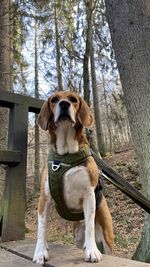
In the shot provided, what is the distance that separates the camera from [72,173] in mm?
2367

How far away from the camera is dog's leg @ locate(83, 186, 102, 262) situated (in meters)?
2.21

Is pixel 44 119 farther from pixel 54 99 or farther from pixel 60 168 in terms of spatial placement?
pixel 60 168

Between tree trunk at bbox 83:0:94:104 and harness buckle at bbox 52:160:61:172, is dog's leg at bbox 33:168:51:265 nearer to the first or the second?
harness buckle at bbox 52:160:61:172

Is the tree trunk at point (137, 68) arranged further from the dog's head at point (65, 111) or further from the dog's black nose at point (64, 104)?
the dog's black nose at point (64, 104)

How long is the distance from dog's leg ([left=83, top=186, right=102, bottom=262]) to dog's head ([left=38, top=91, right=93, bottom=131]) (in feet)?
1.56

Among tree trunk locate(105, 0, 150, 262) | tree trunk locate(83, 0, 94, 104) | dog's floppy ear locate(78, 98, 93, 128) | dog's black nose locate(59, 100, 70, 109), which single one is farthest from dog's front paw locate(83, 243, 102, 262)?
tree trunk locate(83, 0, 94, 104)

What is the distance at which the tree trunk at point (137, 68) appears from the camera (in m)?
4.07

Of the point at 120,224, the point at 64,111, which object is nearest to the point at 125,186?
the point at 64,111

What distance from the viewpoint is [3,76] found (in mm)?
7711

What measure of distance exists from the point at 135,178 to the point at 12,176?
795 cm

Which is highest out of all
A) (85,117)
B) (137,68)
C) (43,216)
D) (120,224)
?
(137,68)

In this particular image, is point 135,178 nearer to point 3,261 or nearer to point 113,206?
point 113,206

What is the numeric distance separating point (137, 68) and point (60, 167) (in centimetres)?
221

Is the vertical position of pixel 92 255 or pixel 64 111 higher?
pixel 64 111
